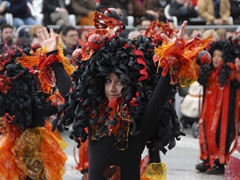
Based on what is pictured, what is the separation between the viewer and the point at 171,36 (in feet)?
12.8

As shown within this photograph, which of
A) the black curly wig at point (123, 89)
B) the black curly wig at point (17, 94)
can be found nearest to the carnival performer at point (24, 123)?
the black curly wig at point (17, 94)

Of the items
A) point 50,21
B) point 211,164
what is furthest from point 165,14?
point 211,164

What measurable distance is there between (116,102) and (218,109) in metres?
4.06

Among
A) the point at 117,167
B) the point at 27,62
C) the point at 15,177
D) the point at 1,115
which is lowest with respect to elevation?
the point at 15,177

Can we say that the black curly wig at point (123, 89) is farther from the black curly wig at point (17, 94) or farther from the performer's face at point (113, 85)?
the black curly wig at point (17, 94)

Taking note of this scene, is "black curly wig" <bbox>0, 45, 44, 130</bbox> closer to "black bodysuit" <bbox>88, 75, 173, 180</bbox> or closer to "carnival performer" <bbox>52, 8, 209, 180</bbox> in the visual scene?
"carnival performer" <bbox>52, 8, 209, 180</bbox>

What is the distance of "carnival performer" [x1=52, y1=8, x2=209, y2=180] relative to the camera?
3809mm

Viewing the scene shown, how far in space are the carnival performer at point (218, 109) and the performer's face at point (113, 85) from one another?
3.89m

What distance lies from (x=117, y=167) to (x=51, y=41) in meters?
1.07

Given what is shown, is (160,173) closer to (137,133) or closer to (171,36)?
(137,133)

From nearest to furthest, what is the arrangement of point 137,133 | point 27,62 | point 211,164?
point 137,133 < point 27,62 < point 211,164

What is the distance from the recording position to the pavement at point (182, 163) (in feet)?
24.8

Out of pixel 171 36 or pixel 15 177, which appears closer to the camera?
pixel 171 36

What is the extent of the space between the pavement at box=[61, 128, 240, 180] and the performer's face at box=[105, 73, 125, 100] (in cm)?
308
